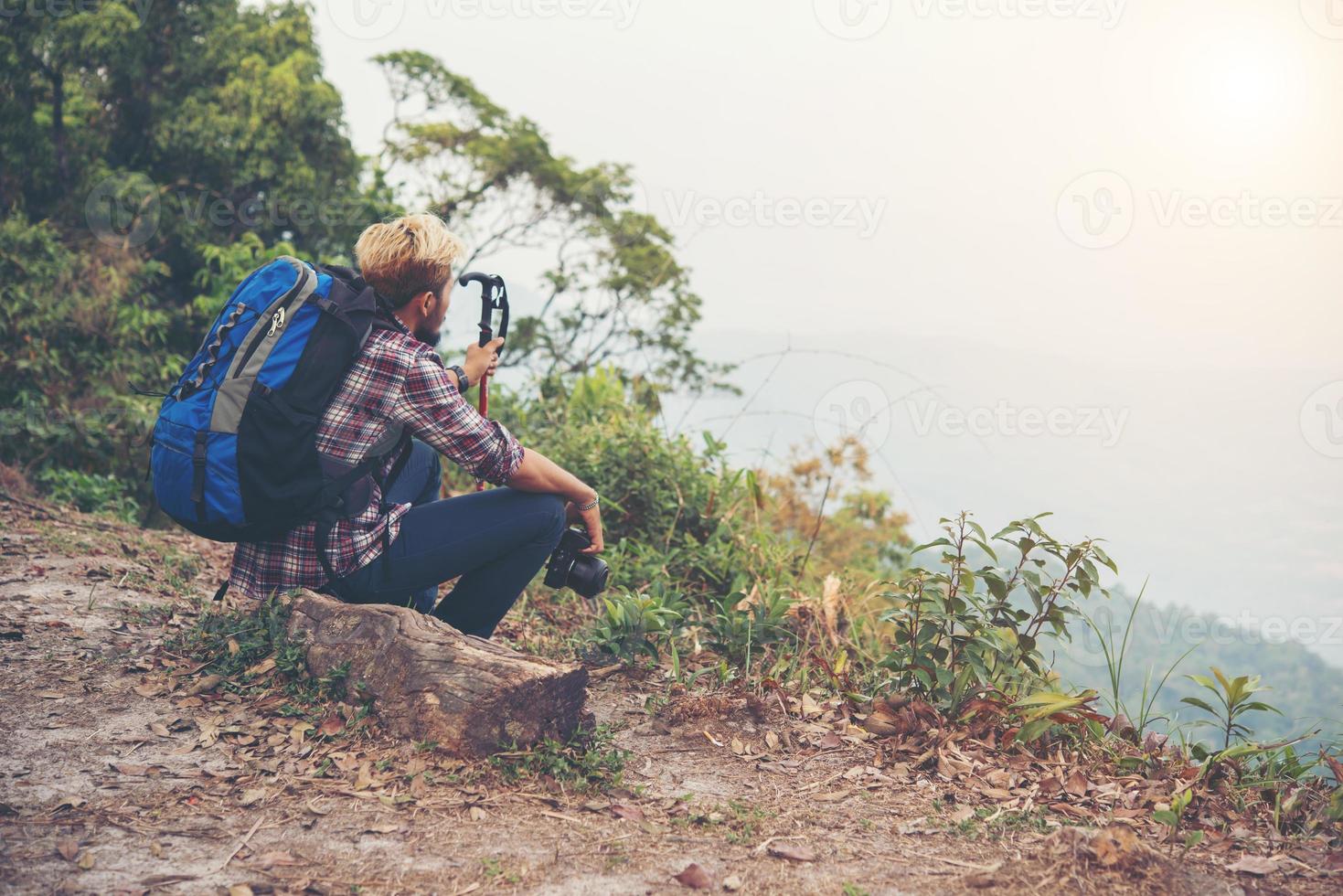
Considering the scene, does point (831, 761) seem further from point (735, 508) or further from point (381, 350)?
point (735, 508)

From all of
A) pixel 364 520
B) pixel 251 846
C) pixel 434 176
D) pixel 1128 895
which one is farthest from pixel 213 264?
pixel 1128 895

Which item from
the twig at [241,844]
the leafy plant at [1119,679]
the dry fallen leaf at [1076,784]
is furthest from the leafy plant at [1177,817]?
the twig at [241,844]

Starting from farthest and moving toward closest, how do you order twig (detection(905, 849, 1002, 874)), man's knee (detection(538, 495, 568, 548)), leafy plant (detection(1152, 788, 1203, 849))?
man's knee (detection(538, 495, 568, 548))
leafy plant (detection(1152, 788, 1203, 849))
twig (detection(905, 849, 1002, 874))

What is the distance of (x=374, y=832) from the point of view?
8.49 feet

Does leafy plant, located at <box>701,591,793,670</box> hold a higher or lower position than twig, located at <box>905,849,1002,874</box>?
higher

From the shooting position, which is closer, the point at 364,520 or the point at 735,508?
the point at 364,520

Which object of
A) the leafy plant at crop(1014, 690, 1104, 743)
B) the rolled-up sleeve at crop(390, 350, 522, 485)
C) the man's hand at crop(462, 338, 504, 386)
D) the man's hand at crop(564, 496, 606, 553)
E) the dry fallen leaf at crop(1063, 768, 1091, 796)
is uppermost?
the man's hand at crop(462, 338, 504, 386)

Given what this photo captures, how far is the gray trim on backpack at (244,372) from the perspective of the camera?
9.43ft

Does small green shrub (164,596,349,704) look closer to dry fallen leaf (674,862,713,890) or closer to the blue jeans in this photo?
the blue jeans

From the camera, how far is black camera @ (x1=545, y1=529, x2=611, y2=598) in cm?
346

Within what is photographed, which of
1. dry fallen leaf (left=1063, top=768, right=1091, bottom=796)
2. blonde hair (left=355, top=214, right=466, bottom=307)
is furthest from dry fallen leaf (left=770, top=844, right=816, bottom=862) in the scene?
blonde hair (left=355, top=214, right=466, bottom=307)

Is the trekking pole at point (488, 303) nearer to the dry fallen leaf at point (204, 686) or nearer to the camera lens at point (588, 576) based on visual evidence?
the camera lens at point (588, 576)

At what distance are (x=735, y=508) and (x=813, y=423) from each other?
0.77 m

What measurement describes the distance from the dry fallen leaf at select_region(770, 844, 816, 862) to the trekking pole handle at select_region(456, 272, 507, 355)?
183cm
